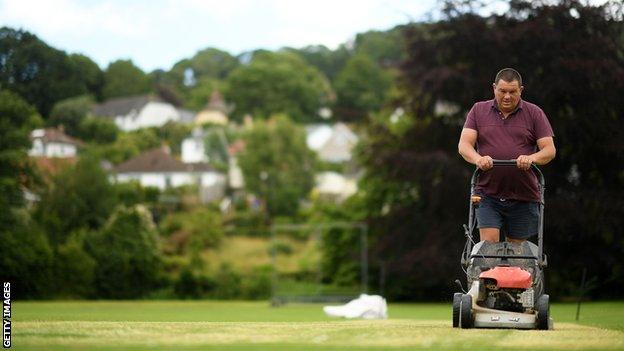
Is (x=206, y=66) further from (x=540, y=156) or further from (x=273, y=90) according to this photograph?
(x=540, y=156)

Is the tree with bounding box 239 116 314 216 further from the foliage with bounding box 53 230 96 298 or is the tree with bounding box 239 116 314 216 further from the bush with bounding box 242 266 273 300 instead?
the foliage with bounding box 53 230 96 298

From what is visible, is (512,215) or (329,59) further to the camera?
(329,59)

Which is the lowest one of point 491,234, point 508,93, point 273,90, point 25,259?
point 25,259

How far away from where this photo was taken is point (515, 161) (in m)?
8.38

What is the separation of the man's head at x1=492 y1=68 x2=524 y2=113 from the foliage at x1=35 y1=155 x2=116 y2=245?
92.2ft

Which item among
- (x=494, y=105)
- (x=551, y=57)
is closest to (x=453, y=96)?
(x=551, y=57)

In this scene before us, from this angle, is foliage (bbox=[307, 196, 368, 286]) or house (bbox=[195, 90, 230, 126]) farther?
house (bbox=[195, 90, 230, 126])

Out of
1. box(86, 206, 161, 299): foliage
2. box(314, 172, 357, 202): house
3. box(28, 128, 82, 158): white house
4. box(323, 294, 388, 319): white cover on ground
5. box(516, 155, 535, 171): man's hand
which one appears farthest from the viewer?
box(314, 172, 357, 202): house

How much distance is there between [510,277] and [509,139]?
1.21m

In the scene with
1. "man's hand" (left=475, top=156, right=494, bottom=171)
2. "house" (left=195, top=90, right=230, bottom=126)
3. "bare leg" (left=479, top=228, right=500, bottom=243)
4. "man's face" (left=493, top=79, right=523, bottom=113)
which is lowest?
"bare leg" (left=479, top=228, right=500, bottom=243)

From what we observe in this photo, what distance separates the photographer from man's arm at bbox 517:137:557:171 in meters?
8.30

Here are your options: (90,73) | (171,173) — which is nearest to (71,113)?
(90,73)

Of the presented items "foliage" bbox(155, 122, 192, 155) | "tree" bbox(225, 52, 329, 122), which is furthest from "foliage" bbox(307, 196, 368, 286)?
"tree" bbox(225, 52, 329, 122)

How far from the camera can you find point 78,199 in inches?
1549
